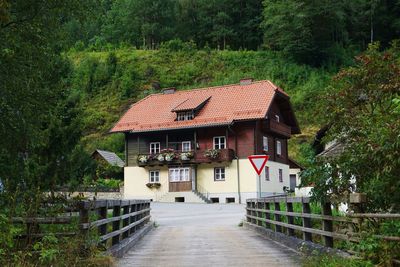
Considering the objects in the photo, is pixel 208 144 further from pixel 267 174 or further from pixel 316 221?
pixel 316 221

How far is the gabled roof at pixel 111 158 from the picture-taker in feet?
166

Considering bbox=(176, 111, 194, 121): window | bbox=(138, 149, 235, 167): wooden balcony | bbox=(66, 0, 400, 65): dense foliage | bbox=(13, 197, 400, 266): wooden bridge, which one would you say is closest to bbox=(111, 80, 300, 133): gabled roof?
bbox=(176, 111, 194, 121): window

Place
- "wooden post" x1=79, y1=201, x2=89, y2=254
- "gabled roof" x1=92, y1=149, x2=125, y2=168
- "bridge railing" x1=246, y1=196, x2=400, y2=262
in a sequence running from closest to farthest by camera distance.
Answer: "bridge railing" x1=246, y1=196, x2=400, y2=262, "wooden post" x1=79, y1=201, x2=89, y2=254, "gabled roof" x1=92, y1=149, x2=125, y2=168

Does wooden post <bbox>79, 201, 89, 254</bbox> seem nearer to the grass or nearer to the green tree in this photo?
the green tree

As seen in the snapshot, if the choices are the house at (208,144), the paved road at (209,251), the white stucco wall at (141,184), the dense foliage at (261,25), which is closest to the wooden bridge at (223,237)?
the paved road at (209,251)

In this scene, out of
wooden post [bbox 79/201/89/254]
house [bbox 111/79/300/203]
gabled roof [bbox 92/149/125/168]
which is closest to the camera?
wooden post [bbox 79/201/89/254]

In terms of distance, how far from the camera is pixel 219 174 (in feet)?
137

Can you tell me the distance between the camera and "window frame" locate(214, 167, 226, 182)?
4157cm

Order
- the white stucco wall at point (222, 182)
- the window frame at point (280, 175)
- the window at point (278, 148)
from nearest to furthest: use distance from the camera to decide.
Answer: the white stucco wall at point (222, 182) → the window frame at point (280, 175) → the window at point (278, 148)

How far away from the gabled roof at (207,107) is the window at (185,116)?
1.37 ft

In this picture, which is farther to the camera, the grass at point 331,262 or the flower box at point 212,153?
the flower box at point 212,153

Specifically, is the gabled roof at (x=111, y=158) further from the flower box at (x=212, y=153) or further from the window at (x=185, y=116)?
the flower box at (x=212, y=153)

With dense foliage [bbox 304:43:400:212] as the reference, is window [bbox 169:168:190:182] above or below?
above

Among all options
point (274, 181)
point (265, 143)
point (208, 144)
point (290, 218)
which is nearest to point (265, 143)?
point (265, 143)
